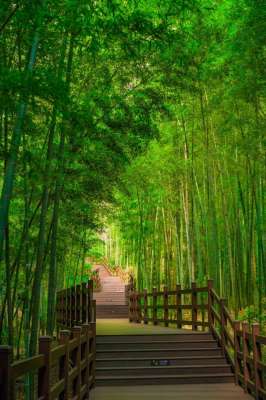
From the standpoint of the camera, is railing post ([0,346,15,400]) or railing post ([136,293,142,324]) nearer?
railing post ([0,346,15,400])

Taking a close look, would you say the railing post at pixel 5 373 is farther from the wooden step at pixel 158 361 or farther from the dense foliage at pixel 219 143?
the dense foliage at pixel 219 143

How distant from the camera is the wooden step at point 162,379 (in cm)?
707

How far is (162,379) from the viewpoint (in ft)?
23.5

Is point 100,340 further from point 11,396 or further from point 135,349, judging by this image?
Result: point 11,396

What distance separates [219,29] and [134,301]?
27.3 feet

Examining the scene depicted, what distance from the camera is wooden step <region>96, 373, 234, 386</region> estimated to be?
7.07 metres

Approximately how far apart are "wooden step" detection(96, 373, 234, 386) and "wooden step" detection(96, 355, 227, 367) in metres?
0.49

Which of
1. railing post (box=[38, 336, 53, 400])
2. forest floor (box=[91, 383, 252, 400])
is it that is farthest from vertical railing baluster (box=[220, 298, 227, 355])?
railing post (box=[38, 336, 53, 400])

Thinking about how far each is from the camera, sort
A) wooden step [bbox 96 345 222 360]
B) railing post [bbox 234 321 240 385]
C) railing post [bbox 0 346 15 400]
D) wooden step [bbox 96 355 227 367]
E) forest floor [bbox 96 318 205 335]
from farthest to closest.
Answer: forest floor [bbox 96 318 205 335] → wooden step [bbox 96 345 222 360] → wooden step [bbox 96 355 227 367] → railing post [bbox 234 321 240 385] → railing post [bbox 0 346 15 400]

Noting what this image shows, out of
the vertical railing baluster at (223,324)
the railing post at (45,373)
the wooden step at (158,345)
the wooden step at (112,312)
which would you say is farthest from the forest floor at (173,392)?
the wooden step at (112,312)

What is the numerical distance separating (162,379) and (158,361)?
556 millimetres

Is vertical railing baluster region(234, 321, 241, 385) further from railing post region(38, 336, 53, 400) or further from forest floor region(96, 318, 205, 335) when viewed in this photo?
railing post region(38, 336, 53, 400)

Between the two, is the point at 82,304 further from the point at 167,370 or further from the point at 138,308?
the point at 138,308

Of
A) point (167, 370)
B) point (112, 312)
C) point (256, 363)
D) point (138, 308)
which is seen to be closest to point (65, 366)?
point (256, 363)
